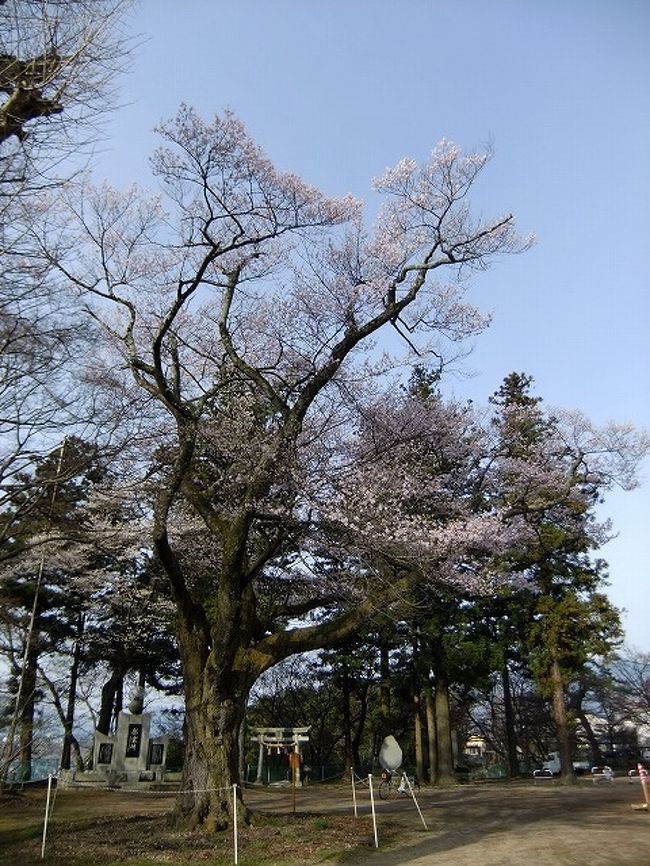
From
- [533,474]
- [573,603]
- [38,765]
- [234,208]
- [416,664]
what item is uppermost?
[234,208]

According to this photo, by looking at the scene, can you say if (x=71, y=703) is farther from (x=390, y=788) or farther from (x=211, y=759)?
(x=211, y=759)

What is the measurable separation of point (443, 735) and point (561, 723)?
13.5 feet

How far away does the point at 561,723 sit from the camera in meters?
23.0

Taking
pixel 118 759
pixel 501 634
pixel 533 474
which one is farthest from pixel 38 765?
pixel 533 474

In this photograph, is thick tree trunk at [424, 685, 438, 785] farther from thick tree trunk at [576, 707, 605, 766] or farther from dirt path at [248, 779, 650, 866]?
thick tree trunk at [576, 707, 605, 766]

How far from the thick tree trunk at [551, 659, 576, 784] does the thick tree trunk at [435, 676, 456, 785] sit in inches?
146

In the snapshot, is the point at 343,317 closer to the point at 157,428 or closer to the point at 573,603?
the point at 157,428

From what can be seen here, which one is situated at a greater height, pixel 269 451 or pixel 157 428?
pixel 157 428

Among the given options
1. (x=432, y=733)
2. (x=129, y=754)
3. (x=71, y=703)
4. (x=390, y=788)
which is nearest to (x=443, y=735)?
(x=432, y=733)

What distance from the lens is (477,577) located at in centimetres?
1285

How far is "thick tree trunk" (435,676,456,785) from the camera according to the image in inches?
943

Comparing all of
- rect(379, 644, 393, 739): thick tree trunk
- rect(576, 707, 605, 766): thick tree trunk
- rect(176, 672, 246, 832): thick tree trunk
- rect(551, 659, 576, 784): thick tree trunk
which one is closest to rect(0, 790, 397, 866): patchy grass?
rect(176, 672, 246, 832): thick tree trunk

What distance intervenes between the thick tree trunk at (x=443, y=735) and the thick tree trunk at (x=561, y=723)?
12.1 feet

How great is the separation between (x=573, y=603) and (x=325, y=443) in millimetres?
13815
